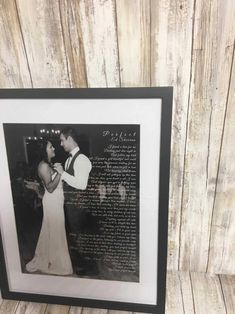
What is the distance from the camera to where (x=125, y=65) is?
77cm

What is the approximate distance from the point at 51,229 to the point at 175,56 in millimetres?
552

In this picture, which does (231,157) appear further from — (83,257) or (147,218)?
(83,257)

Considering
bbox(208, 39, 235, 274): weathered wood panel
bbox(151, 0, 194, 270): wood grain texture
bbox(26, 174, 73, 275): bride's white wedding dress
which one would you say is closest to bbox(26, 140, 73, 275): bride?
bbox(26, 174, 73, 275): bride's white wedding dress

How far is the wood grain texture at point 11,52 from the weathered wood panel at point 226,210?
51 centimetres

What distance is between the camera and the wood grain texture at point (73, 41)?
0.73 metres

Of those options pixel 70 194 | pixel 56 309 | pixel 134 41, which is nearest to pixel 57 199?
pixel 70 194

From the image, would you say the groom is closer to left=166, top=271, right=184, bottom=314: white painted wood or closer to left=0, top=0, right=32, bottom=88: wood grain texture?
left=0, top=0, right=32, bottom=88: wood grain texture

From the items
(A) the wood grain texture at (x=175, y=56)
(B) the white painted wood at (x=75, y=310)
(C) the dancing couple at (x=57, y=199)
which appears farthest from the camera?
(B) the white painted wood at (x=75, y=310)

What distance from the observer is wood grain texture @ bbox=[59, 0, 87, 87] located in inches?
28.8

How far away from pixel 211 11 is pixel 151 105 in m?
0.24

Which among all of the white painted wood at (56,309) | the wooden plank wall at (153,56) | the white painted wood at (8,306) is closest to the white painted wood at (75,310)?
the white painted wood at (56,309)

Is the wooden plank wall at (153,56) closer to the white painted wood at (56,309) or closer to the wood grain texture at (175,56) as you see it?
the wood grain texture at (175,56)

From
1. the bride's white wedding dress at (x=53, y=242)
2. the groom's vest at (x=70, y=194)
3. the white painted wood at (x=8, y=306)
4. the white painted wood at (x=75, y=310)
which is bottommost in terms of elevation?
the white painted wood at (x=8, y=306)

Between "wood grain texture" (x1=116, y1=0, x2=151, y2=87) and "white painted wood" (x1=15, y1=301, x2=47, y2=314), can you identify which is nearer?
"wood grain texture" (x1=116, y1=0, x2=151, y2=87)
